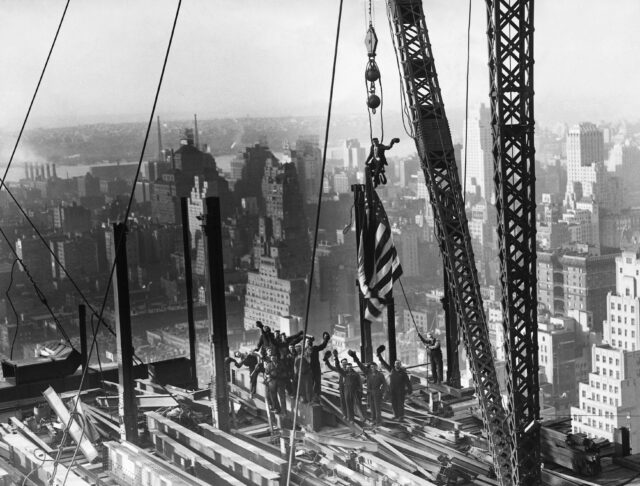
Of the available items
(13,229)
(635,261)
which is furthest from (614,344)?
(13,229)

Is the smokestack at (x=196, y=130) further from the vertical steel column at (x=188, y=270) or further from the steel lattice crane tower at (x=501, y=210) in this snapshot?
the steel lattice crane tower at (x=501, y=210)

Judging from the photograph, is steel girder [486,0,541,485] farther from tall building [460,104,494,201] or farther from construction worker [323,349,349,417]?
tall building [460,104,494,201]

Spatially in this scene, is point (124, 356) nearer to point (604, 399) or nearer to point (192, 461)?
point (192, 461)

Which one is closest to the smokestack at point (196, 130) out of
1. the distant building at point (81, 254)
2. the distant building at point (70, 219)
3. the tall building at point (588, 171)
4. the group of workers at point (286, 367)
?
the distant building at point (70, 219)

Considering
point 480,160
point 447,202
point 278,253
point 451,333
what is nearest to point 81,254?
point 278,253

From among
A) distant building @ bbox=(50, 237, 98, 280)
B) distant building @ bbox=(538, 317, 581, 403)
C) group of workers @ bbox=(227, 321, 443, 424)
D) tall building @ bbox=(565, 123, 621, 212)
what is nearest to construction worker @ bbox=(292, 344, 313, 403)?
group of workers @ bbox=(227, 321, 443, 424)

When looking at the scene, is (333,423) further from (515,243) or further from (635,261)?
(635,261)
